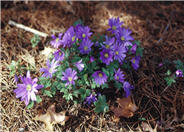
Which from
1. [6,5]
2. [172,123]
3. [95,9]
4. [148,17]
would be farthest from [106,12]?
[172,123]

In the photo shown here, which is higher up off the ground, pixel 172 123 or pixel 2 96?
pixel 2 96

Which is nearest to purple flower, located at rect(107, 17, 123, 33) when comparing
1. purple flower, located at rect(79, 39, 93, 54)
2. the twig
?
purple flower, located at rect(79, 39, 93, 54)

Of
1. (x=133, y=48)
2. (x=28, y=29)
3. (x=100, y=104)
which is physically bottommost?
(x=100, y=104)

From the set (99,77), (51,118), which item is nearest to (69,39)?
(99,77)

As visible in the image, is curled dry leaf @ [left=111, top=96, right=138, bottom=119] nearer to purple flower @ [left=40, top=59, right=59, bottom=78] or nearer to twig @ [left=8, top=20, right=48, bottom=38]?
purple flower @ [left=40, top=59, right=59, bottom=78]

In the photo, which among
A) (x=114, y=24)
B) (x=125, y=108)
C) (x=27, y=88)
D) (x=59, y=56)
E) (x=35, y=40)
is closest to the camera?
(x=27, y=88)

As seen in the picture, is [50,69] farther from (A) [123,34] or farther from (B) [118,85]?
(A) [123,34]

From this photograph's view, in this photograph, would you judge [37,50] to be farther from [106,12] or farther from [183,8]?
[183,8]

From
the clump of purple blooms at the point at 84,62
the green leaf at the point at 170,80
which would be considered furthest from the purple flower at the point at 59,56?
the green leaf at the point at 170,80
